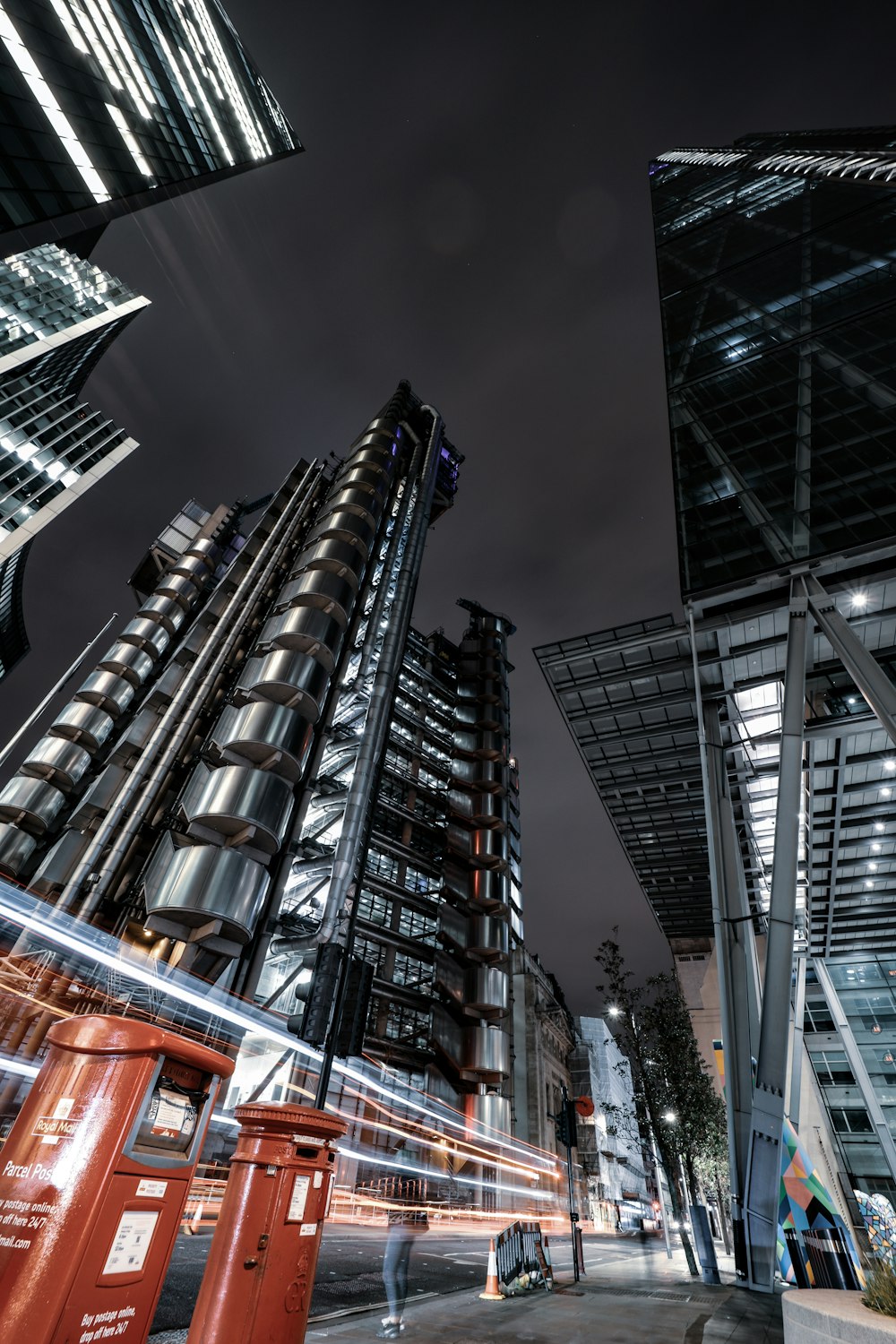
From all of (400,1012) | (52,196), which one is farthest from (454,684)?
(52,196)

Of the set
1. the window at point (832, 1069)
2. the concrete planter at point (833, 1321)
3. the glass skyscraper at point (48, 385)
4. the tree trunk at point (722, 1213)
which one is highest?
the glass skyscraper at point (48, 385)

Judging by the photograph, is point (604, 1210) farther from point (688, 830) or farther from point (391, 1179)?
point (688, 830)

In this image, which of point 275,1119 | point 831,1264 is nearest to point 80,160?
point 275,1119

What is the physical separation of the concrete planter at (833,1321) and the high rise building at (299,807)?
14056 mm

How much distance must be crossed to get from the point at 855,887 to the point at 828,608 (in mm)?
26571

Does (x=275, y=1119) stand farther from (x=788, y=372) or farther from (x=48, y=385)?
(x=48, y=385)

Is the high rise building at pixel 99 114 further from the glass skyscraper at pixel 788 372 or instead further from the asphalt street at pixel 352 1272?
the glass skyscraper at pixel 788 372

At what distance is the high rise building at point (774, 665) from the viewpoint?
50.6 feet

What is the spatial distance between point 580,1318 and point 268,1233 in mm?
7080

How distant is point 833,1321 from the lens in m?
3.76

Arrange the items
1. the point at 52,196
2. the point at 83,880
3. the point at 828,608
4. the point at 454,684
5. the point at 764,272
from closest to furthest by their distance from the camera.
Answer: the point at 828,608, the point at 52,196, the point at 83,880, the point at 764,272, the point at 454,684

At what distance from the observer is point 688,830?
3638cm

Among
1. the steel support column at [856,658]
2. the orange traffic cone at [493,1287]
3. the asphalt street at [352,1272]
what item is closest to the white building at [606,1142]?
the asphalt street at [352,1272]

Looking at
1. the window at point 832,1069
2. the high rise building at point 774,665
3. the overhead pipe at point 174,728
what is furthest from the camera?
the window at point 832,1069
